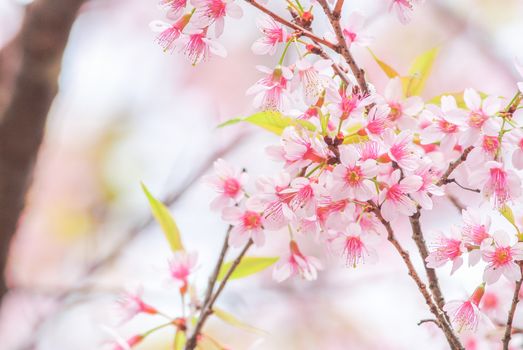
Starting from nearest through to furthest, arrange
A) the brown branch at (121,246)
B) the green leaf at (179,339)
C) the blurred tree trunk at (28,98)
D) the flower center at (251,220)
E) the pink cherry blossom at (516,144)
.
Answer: the pink cherry blossom at (516,144) < the flower center at (251,220) < the green leaf at (179,339) < the blurred tree trunk at (28,98) < the brown branch at (121,246)

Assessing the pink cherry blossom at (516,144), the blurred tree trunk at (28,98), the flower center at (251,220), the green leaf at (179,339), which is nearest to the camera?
the pink cherry blossom at (516,144)

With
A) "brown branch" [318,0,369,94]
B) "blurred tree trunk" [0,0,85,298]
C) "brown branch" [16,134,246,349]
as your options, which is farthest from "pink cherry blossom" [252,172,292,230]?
"brown branch" [16,134,246,349]

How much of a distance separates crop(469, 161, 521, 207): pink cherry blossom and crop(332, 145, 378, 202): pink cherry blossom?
0.09 metres

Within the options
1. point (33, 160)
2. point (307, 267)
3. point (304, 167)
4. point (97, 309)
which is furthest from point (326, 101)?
point (97, 309)

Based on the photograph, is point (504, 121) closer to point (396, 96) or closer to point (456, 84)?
point (396, 96)

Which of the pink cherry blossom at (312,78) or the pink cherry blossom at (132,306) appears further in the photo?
the pink cherry blossom at (132,306)

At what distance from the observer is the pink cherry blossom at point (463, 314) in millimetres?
561

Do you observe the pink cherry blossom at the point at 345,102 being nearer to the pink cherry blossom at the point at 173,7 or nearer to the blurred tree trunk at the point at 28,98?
the pink cherry blossom at the point at 173,7

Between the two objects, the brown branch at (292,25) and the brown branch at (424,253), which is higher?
the brown branch at (292,25)

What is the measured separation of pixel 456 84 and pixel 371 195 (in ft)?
7.71

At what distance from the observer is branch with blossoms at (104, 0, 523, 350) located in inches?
20.8

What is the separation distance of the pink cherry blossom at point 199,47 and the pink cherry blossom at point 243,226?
151mm

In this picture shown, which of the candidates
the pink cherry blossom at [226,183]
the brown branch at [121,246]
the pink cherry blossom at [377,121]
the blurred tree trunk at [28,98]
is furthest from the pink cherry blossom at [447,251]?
the brown branch at [121,246]

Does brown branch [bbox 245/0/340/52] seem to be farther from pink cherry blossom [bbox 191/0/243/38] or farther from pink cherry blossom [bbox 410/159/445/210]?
pink cherry blossom [bbox 410/159/445/210]
